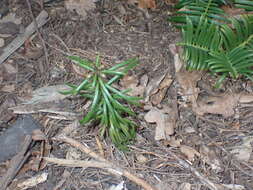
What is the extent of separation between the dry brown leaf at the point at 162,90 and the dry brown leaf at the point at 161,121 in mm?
82

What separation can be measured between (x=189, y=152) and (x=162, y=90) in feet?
1.65

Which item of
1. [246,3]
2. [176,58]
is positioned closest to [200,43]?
[176,58]

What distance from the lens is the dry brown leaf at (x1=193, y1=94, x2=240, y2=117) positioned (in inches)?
91.5

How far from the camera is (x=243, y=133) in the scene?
2.26 meters

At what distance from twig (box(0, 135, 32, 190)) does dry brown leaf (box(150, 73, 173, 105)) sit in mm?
899

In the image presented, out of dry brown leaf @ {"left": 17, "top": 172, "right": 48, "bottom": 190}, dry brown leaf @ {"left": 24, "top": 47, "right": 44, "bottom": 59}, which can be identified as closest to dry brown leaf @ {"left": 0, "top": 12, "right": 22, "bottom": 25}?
dry brown leaf @ {"left": 24, "top": 47, "right": 44, "bottom": 59}

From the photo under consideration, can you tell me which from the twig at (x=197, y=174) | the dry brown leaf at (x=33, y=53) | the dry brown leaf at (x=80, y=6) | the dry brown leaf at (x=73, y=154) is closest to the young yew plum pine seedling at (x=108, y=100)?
the dry brown leaf at (x=73, y=154)

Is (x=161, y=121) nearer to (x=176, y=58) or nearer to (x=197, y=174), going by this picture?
(x=197, y=174)

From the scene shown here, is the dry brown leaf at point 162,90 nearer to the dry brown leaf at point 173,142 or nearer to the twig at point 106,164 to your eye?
the dry brown leaf at point 173,142

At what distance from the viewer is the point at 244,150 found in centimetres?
218

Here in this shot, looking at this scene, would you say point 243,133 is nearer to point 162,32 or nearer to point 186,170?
point 186,170

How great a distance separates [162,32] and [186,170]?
46.2 inches

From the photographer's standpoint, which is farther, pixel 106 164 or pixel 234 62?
pixel 234 62

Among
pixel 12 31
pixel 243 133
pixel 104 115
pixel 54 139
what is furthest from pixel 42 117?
pixel 243 133
